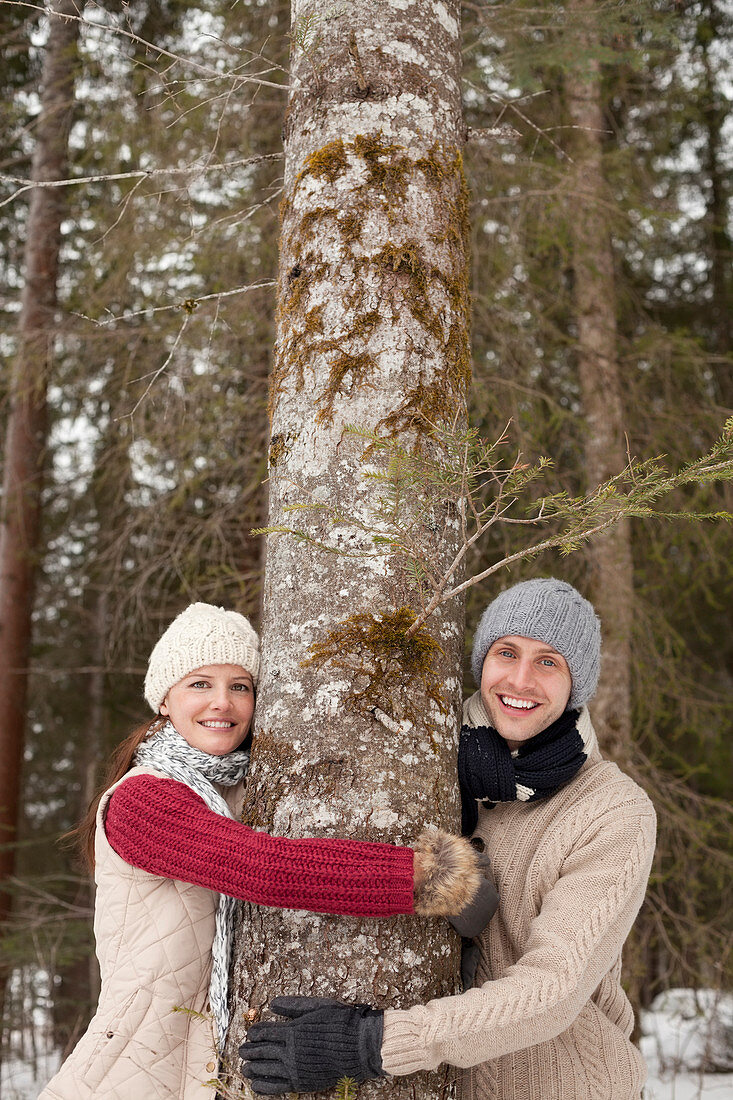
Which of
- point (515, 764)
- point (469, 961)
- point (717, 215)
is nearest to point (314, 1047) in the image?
point (469, 961)

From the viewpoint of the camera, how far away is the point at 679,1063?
5.77 metres

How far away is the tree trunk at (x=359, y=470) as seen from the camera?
193cm

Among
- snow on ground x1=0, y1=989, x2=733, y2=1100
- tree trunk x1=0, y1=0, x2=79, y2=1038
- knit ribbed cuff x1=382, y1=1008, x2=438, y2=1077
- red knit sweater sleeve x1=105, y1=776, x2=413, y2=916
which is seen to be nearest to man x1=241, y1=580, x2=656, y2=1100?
knit ribbed cuff x1=382, y1=1008, x2=438, y2=1077

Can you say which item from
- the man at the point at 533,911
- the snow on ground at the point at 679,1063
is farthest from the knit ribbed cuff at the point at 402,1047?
the snow on ground at the point at 679,1063

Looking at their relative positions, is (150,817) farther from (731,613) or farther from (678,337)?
(731,613)

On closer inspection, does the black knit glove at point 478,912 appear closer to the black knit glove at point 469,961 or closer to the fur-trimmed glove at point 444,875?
the fur-trimmed glove at point 444,875

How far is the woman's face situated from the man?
66 cm

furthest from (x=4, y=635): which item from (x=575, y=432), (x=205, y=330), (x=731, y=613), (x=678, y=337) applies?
(x=731, y=613)

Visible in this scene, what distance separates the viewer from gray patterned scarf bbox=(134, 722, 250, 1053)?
2.05 meters

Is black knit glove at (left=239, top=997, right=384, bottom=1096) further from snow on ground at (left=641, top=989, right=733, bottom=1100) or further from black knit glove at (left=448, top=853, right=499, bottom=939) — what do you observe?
snow on ground at (left=641, top=989, right=733, bottom=1100)

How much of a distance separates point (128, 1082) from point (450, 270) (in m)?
2.21

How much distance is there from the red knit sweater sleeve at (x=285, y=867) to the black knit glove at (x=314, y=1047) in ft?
0.64

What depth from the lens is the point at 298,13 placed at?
2473 millimetres

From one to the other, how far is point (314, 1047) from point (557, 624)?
128cm
